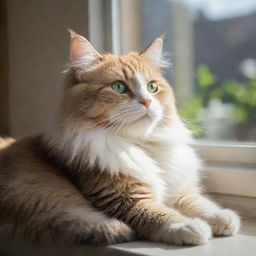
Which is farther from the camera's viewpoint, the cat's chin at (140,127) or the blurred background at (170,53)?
the blurred background at (170,53)

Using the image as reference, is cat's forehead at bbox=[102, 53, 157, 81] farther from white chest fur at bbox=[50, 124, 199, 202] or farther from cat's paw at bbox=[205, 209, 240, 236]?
cat's paw at bbox=[205, 209, 240, 236]

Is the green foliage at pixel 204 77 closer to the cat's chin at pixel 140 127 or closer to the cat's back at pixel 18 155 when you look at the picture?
the cat's chin at pixel 140 127

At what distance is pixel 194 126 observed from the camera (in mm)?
1640

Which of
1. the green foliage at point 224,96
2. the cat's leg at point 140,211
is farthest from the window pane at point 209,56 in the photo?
the cat's leg at point 140,211

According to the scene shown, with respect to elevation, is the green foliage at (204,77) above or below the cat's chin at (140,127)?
above

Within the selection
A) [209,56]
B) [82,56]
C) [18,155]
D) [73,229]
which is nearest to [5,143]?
[18,155]

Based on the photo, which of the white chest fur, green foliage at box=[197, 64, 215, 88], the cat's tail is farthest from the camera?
green foliage at box=[197, 64, 215, 88]

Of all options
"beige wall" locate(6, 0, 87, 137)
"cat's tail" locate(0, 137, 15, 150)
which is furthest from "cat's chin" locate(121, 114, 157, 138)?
"beige wall" locate(6, 0, 87, 137)

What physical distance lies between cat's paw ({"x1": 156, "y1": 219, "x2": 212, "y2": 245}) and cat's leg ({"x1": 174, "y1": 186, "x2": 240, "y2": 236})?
9 centimetres

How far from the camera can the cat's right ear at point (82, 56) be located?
1388 mm

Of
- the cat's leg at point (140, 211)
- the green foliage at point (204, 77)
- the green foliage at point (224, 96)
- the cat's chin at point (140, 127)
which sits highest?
the green foliage at point (204, 77)

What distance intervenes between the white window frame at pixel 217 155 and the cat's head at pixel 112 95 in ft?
0.90

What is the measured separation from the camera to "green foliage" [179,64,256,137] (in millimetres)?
1628

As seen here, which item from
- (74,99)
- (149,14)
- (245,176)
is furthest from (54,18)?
(245,176)
